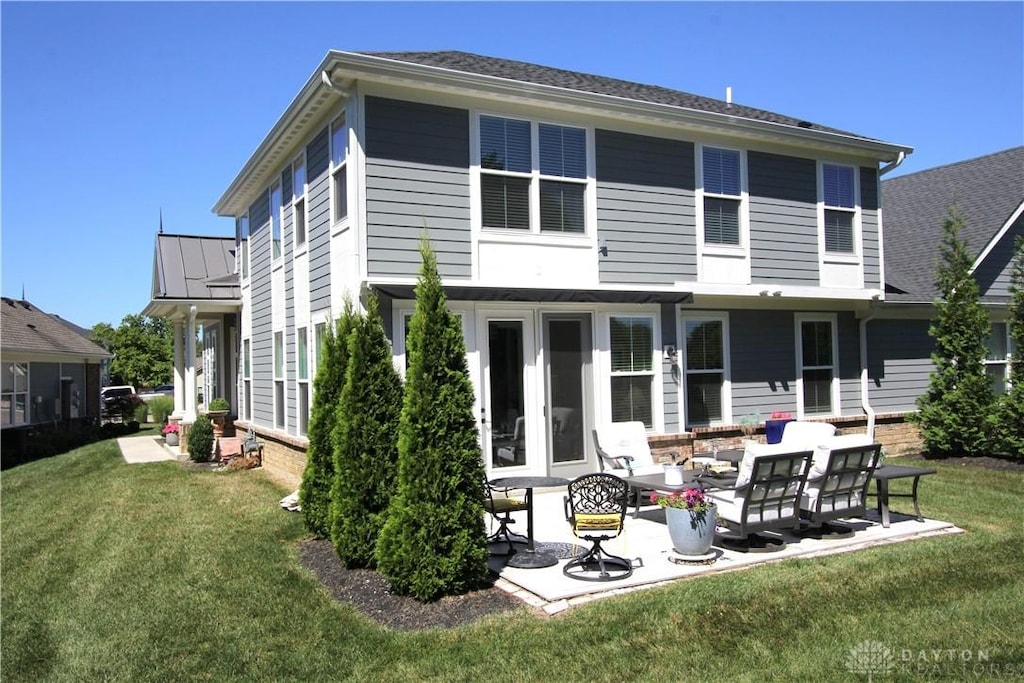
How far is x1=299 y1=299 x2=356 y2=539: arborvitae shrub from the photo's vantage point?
27.3 feet

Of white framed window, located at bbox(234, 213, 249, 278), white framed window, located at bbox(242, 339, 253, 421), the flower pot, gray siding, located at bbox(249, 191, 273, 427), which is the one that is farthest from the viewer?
white framed window, located at bbox(234, 213, 249, 278)

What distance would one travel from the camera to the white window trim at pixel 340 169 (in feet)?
31.2

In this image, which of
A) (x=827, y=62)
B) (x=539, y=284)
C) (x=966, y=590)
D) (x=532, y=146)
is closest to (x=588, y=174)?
(x=532, y=146)

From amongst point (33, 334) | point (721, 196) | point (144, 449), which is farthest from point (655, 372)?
point (33, 334)

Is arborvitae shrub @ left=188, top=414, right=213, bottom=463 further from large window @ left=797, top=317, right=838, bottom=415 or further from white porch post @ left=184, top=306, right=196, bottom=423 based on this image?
large window @ left=797, top=317, right=838, bottom=415

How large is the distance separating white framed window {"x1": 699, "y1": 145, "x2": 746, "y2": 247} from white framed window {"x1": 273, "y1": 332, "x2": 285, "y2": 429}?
296 inches

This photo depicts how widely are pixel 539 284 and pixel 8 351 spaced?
16449 millimetres

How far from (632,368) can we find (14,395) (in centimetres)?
1783

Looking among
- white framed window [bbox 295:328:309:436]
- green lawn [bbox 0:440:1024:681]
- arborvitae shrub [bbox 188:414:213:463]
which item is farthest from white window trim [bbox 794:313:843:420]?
arborvitae shrub [bbox 188:414:213:463]

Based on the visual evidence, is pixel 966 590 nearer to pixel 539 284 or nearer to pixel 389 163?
pixel 539 284

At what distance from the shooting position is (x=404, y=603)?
20.0 ft

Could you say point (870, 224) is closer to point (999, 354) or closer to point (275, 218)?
point (999, 354)

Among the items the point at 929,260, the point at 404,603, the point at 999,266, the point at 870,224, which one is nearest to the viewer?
the point at 404,603

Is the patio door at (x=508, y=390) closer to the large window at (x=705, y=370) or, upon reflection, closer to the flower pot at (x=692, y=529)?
the large window at (x=705, y=370)
